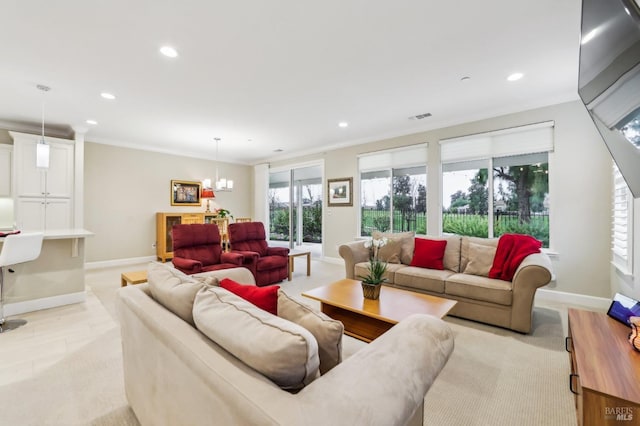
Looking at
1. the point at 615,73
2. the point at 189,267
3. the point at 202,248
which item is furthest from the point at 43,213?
the point at 615,73

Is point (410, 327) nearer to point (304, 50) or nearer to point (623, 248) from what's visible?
point (304, 50)

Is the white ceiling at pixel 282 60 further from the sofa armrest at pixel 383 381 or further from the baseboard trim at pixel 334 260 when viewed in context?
the baseboard trim at pixel 334 260

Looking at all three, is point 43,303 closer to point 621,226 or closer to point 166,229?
point 166,229

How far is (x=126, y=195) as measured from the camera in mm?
6000

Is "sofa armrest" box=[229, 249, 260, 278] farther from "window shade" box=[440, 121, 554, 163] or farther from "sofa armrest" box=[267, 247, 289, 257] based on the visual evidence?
"window shade" box=[440, 121, 554, 163]

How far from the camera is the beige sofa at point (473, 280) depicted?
8.70 feet

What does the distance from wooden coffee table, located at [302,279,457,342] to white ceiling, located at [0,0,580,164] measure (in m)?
2.32

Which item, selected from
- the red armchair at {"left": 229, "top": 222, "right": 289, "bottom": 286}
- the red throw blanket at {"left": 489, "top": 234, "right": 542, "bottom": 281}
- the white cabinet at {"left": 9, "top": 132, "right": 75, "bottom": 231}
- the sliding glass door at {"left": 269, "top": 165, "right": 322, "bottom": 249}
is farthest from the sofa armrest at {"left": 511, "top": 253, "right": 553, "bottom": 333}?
the white cabinet at {"left": 9, "top": 132, "right": 75, "bottom": 231}

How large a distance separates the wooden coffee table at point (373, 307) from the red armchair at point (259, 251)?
169cm

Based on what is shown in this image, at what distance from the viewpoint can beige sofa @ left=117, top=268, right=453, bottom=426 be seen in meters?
0.69

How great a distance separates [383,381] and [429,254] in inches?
121

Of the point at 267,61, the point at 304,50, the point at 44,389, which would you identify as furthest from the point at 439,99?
the point at 44,389

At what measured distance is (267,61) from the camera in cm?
279

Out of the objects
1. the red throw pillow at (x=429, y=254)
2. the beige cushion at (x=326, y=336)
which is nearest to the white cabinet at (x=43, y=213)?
the beige cushion at (x=326, y=336)
